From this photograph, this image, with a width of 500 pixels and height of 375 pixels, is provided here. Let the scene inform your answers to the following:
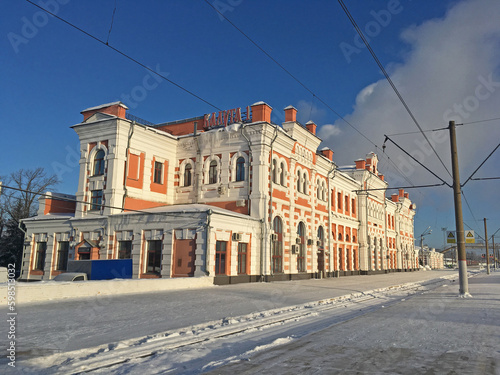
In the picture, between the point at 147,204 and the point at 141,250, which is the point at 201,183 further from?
the point at 141,250

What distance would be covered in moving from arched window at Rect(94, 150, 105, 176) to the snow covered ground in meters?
15.3

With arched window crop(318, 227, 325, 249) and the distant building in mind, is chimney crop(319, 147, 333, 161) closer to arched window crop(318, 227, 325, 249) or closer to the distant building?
arched window crop(318, 227, 325, 249)

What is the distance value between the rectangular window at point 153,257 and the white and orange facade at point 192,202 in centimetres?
6

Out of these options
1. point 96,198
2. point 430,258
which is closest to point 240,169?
point 96,198

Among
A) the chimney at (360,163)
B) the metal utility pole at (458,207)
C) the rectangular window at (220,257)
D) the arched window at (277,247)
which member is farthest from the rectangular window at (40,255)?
the chimney at (360,163)

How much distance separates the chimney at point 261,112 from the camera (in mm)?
25531

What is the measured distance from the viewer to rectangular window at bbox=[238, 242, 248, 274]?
2339 cm

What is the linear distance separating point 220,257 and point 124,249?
6222 millimetres

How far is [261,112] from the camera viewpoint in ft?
84.1

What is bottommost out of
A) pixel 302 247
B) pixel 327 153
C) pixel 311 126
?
pixel 302 247

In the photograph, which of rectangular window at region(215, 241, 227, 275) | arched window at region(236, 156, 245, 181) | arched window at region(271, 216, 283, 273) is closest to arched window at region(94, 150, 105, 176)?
arched window at region(236, 156, 245, 181)

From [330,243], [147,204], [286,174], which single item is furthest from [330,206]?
[147,204]

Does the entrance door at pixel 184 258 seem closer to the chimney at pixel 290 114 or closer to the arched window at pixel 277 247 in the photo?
the arched window at pixel 277 247

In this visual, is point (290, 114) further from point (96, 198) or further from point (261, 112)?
point (96, 198)
